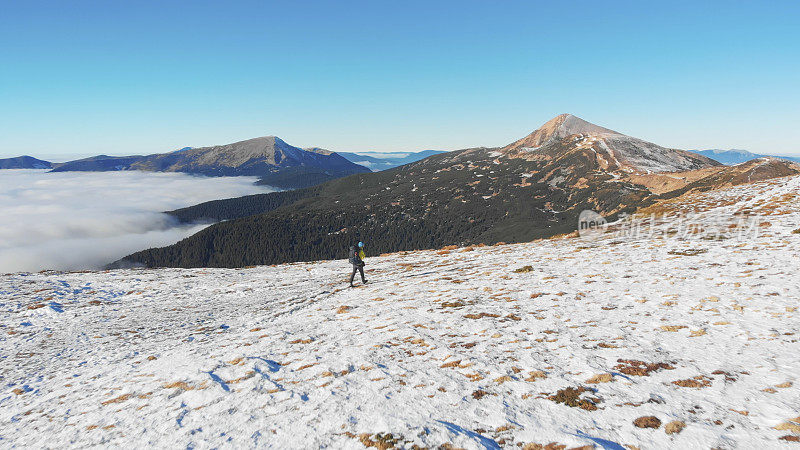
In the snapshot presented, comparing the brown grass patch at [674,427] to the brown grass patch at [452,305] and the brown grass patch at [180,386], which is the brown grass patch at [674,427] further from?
the brown grass patch at [180,386]

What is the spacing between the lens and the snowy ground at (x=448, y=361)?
7109 millimetres

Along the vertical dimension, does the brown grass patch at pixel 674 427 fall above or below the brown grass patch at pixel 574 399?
above

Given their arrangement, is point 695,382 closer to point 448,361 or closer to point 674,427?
point 674,427

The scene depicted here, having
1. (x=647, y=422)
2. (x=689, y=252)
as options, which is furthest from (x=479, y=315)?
(x=689, y=252)

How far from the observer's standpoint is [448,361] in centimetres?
1023

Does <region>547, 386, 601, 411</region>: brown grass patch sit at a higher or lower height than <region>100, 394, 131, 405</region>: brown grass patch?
higher

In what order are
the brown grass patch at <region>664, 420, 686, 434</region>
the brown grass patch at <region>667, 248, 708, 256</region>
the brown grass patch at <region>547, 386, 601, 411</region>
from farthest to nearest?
the brown grass patch at <region>667, 248, 708, 256</region> → the brown grass patch at <region>547, 386, 601, 411</region> → the brown grass patch at <region>664, 420, 686, 434</region>

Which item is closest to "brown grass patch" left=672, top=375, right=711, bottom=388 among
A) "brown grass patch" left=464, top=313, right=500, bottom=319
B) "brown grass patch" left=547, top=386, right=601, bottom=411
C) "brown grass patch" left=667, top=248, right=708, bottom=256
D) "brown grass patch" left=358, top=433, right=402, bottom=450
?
"brown grass patch" left=547, top=386, right=601, bottom=411

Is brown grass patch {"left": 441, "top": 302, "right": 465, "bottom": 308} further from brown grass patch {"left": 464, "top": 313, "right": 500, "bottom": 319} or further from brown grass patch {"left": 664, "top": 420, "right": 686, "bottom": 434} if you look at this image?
brown grass patch {"left": 664, "top": 420, "right": 686, "bottom": 434}

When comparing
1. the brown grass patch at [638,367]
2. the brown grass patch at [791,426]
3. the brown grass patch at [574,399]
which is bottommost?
the brown grass patch at [574,399]

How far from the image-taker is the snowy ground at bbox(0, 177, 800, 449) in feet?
23.3

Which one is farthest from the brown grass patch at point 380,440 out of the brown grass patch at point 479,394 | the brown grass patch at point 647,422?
the brown grass patch at point 647,422

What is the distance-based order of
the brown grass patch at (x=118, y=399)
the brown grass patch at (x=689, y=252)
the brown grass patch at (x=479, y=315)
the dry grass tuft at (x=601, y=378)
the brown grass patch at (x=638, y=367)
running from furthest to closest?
1. the brown grass patch at (x=689, y=252)
2. the brown grass patch at (x=479, y=315)
3. the brown grass patch at (x=118, y=399)
4. the brown grass patch at (x=638, y=367)
5. the dry grass tuft at (x=601, y=378)

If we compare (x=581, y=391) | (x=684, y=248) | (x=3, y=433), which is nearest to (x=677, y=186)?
(x=684, y=248)
